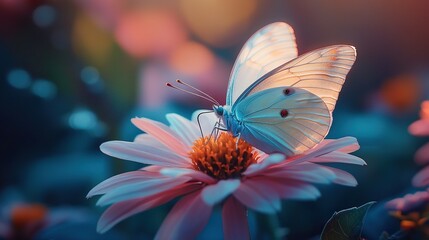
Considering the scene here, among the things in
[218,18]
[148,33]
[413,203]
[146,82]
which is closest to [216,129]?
[413,203]

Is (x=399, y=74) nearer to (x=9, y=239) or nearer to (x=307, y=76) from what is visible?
(x=307, y=76)

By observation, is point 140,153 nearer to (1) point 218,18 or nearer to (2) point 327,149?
(2) point 327,149

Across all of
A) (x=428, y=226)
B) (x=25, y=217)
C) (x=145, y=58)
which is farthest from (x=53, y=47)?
(x=428, y=226)

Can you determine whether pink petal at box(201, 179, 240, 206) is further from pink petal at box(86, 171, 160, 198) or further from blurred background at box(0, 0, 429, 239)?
blurred background at box(0, 0, 429, 239)

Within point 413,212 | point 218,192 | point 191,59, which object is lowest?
point 413,212

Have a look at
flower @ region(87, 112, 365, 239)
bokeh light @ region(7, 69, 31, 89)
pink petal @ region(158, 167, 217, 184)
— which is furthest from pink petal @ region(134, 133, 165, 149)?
bokeh light @ region(7, 69, 31, 89)
